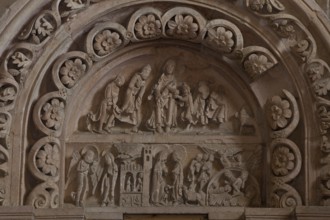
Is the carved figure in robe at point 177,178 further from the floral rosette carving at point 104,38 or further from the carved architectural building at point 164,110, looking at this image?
the floral rosette carving at point 104,38

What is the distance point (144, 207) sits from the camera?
7.23 m

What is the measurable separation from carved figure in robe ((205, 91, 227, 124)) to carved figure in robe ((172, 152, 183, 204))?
0.35 m

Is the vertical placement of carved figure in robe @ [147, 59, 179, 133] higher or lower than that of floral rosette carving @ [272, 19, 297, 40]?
lower

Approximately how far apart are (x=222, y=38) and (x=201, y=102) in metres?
0.45

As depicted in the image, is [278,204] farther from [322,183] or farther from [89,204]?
[89,204]

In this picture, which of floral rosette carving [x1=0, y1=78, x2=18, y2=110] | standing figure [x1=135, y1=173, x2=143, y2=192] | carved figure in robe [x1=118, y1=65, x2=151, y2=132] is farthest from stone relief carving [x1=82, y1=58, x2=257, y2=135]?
floral rosette carving [x1=0, y1=78, x2=18, y2=110]

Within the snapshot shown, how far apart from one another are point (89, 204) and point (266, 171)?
1.15 m

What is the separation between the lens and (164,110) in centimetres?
743

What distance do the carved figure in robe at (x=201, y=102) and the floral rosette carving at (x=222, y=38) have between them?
0.31m

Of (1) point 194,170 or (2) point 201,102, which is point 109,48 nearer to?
(2) point 201,102

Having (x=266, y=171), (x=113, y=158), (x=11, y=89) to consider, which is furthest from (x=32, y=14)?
(x=266, y=171)

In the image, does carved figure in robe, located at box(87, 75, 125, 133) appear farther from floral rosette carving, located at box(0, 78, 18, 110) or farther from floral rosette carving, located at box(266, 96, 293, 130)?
floral rosette carving, located at box(266, 96, 293, 130)

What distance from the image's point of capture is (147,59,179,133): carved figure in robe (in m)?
7.39

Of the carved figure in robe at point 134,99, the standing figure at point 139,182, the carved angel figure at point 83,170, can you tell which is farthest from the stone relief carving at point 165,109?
the standing figure at point 139,182
